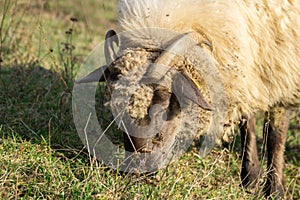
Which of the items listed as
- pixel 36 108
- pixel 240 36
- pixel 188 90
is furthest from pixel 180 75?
pixel 36 108

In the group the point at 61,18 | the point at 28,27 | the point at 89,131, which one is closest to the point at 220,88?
the point at 89,131

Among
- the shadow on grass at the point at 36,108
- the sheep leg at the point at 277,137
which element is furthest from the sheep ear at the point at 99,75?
the sheep leg at the point at 277,137

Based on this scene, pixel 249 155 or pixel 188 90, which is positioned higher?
pixel 188 90

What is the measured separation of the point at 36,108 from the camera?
521cm

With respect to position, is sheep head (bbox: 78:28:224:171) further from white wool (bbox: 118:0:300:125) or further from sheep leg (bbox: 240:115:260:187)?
sheep leg (bbox: 240:115:260:187)

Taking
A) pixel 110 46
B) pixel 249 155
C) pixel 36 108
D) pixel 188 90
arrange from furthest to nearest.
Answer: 1. pixel 36 108
2. pixel 249 155
3. pixel 110 46
4. pixel 188 90

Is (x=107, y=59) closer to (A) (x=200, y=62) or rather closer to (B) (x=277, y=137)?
(A) (x=200, y=62)

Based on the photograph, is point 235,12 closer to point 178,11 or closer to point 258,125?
point 178,11

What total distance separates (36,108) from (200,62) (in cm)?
204

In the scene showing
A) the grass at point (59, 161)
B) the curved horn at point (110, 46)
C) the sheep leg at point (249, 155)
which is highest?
the curved horn at point (110, 46)

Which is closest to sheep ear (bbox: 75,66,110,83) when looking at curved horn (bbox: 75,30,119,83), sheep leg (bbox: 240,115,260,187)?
curved horn (bbox: 75,30,119,83)

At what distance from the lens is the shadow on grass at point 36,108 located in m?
4.56

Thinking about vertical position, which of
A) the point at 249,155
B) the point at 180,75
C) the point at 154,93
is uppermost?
the point at 180,75

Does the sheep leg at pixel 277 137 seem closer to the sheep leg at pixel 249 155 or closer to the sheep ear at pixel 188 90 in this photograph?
the sheep leg at pixel 249 155
